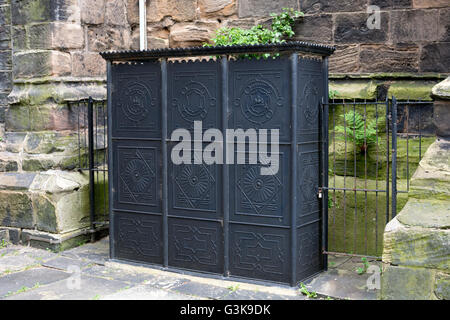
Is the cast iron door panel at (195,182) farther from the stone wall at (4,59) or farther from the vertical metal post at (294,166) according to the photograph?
the stone wall at (4,59)

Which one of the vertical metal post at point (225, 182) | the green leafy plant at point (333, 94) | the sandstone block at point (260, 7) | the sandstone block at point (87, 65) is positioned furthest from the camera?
the sandstone block at point (87, 65)

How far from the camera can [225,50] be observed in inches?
212

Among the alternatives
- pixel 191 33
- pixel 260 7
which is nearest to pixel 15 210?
pixel 191 33

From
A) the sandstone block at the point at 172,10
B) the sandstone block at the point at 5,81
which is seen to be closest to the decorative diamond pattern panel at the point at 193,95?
the sandstone block at the point at 172,10

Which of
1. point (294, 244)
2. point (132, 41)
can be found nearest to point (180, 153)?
point (294, 244)

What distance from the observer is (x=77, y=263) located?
6.30 meters

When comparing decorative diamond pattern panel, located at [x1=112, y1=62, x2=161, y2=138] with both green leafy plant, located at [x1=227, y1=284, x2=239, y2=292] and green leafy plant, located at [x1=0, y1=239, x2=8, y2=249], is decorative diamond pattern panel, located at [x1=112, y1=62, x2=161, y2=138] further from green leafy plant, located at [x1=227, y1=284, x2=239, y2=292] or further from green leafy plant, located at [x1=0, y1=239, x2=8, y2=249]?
green leafy plant, located at [x1=0, y1=239, x2=8, y2=249]

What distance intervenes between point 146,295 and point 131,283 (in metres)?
0.41

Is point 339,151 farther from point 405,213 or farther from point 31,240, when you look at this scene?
point 31,240

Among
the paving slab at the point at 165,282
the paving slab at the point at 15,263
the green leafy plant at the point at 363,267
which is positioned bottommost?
the paving slab at the point at 165,282

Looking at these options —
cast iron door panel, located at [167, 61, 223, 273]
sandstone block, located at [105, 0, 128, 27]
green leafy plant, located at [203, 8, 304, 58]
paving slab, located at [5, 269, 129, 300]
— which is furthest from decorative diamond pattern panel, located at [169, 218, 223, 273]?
sandstone block, located at [105, 0, 128, 27]

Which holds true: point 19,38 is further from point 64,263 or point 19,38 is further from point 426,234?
point 426,234

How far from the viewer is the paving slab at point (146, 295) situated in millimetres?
5129

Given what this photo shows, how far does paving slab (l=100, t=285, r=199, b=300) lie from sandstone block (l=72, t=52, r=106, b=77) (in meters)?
3.07
